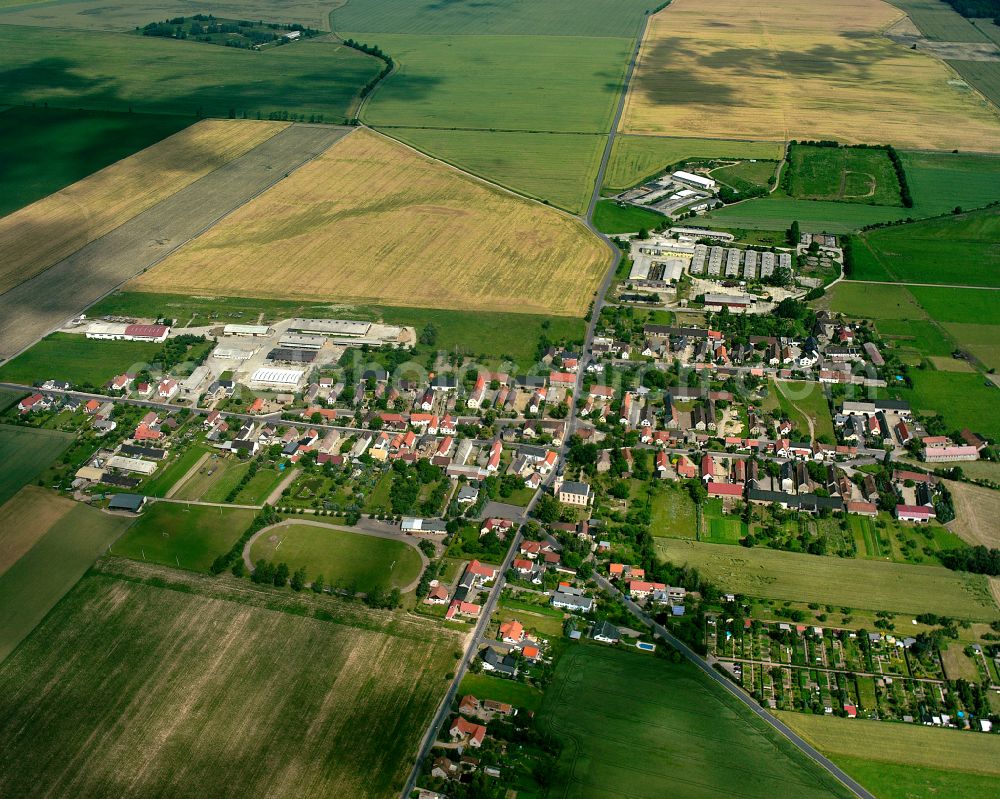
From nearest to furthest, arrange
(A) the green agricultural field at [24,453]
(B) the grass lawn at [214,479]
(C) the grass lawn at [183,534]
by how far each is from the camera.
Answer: (C) the grass lawn at [183,534]
(B) the grass lawn at [214,479]
(A) the green agricultural field at [24,453]

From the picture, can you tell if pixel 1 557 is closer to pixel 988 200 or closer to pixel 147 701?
pixel 147 701

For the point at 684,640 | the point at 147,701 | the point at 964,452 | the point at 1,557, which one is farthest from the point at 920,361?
the point at 1,557

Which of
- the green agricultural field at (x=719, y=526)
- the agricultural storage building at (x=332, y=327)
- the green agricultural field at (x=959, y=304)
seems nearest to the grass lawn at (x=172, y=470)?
the agricultural storage building at (x=332, y=327)

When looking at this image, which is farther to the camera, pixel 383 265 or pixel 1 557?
pixel 383 265

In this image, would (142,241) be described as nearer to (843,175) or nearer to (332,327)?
(332,327)

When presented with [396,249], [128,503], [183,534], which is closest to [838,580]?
[183,534]

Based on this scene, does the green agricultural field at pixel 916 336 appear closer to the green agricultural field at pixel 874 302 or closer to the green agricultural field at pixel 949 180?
the green agricultural field at pixel 874 302
